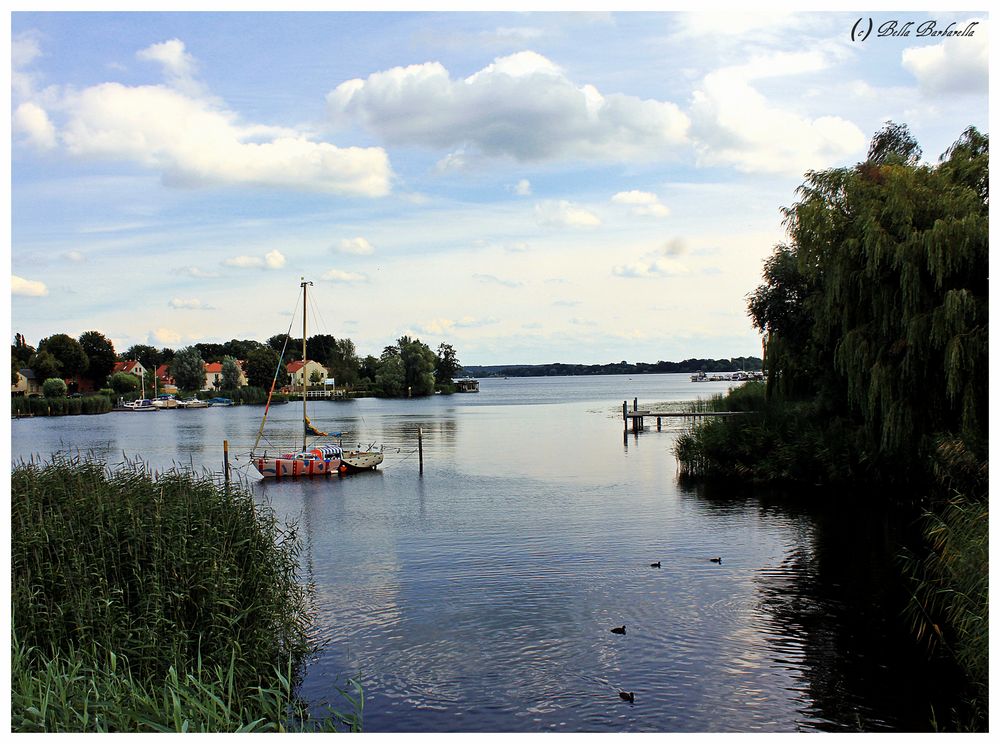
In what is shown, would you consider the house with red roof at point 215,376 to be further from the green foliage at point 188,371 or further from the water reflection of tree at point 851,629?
the water reflection of tree at point 851,629

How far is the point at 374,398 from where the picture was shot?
462 ft

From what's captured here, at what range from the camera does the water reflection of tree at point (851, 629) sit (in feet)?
35.9

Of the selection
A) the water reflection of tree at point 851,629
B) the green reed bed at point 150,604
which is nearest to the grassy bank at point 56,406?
the green reed bed at point 150,604

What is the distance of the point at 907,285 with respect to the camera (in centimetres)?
1869

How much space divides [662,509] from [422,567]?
9.91 meters

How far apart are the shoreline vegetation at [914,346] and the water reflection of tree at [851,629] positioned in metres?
0.44

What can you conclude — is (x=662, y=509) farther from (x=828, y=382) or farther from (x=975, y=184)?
(x=975, y=184)

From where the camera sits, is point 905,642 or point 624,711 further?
point 905,642

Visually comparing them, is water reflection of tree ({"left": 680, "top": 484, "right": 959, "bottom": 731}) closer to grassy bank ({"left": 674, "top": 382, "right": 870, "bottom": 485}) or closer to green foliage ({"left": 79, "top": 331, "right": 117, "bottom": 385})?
grassy bank ({"left": 674, "top": 382, "right": 870, "bottom": 485})

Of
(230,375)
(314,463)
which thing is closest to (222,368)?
(230,375)

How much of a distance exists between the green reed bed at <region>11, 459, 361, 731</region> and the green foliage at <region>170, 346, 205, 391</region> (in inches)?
4741

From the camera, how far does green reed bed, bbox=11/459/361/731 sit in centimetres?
898

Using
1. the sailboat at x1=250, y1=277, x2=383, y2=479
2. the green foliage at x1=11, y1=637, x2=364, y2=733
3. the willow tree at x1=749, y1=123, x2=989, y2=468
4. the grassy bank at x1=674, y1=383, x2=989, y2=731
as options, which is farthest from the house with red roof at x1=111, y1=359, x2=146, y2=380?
the green foliage at x1=11, y1=637, x2=364, y2=733

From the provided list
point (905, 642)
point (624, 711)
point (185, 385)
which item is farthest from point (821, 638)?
point (185, 385)
